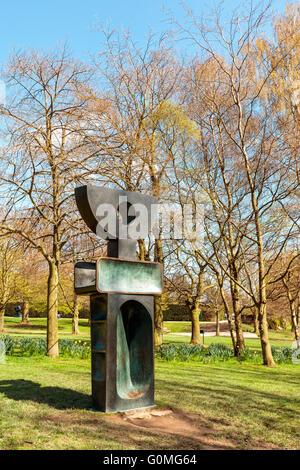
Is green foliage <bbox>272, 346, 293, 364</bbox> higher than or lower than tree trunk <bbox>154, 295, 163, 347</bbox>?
lower

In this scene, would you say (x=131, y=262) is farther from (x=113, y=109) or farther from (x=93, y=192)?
(x=113, y=109)

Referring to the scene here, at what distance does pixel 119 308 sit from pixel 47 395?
2.07 m

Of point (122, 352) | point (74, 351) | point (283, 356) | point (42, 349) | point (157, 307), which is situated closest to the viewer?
point (122, 352)

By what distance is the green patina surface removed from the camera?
536 centimetres

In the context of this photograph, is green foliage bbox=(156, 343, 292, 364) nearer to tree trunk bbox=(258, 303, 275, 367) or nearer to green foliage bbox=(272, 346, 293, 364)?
green foliage bbox=(272, 346, 293, 364)

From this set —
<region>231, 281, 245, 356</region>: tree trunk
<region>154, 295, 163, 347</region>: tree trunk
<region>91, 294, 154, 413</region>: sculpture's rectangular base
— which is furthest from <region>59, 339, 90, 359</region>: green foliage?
<region>91, 294, 154, 413</region>: sculpture's rectangular base

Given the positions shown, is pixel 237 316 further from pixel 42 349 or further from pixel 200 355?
pixel 42 349

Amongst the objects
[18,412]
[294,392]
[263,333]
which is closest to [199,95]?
[263,333]

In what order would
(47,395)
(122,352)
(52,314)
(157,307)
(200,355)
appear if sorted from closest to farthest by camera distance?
(122,352)
(47,395)
(52,314)
(200,355)
(157,307)

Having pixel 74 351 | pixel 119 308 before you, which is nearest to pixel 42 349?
pixel 74 351

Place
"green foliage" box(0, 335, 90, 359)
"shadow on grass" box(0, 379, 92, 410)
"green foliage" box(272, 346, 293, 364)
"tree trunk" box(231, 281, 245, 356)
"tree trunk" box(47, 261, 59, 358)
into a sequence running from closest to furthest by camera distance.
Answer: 1. "shadow on grass" box(0, 379, 92, 410)
2. "tree trunk" box(47, 261, 59, 358)
3. "green foliage" box(0, 335, 90, 359)
4. "green foliage" box(272, 346, 293, 364)
5. "tree trunk" box(231, 281, 245, 356)

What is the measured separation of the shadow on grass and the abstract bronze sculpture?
1.64 ft

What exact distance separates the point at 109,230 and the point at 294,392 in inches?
184

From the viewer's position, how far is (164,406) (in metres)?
5.74
